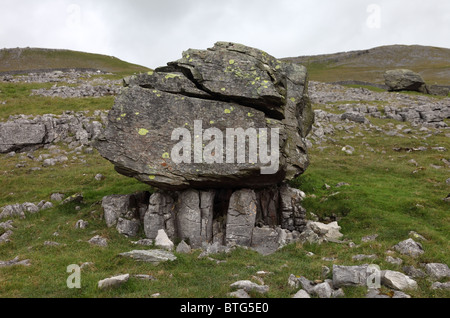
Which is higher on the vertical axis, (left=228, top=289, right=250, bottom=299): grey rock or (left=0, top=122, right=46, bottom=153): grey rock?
(left=0, top=122, right=46, bottom=153): grey rock

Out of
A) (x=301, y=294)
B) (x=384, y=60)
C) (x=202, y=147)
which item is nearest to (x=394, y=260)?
(x=301, y=294)

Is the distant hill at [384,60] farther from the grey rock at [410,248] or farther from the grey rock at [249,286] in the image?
the grey rock at [249,286]

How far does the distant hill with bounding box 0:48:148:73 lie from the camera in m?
110

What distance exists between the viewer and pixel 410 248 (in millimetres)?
15188

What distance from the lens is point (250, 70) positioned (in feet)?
65.2

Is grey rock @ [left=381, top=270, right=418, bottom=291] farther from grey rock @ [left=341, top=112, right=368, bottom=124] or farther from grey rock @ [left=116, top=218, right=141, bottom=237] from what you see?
grey rock @ [left=341, top=112, right=368, bottom=124]

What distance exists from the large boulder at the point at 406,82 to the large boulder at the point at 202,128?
6553 centimetres

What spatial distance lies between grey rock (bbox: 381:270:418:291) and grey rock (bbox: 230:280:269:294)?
4.30 metres

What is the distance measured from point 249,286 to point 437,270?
25.4 feet

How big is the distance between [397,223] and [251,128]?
9.95 m

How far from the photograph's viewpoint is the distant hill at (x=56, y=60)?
11000 centimetres

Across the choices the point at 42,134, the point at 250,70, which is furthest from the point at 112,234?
the point at 42,134

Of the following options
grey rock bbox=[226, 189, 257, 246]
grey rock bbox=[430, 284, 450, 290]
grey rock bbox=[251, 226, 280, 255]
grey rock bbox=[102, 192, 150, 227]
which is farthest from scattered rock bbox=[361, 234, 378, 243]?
grey rock bbox=[102, 192, 150, 227]

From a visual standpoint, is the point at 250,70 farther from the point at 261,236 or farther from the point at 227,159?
the point at 261,236
